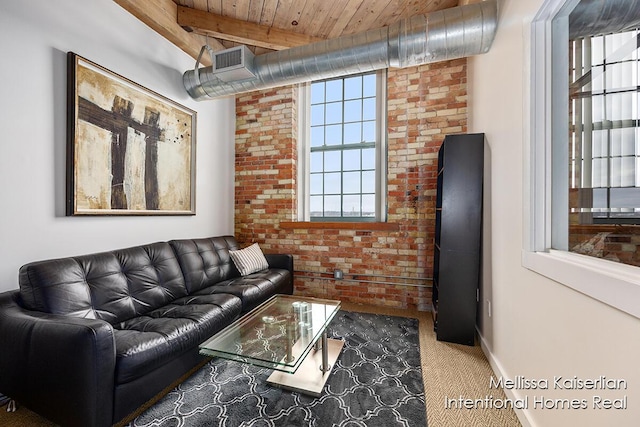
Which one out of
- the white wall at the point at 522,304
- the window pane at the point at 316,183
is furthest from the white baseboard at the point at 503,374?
the window pane at the point at 316,183

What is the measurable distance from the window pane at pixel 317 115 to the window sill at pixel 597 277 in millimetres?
3086

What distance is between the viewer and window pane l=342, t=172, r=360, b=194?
3535 mm

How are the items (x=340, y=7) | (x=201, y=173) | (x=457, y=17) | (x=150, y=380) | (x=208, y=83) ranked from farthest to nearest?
(x=201, y=173)
(x=208, y=83)
(x=340, y=7)
(x=457, y=17)
(x=150, y=380)

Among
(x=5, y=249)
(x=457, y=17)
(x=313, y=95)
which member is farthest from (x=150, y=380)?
(x=313, y=95)

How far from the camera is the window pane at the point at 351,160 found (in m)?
3.55

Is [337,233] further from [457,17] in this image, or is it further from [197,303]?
[457,17]

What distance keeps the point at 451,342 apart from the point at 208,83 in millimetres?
3528

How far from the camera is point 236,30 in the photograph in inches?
113

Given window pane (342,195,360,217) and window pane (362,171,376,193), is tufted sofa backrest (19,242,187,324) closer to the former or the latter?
window pane (342,195,360,217)

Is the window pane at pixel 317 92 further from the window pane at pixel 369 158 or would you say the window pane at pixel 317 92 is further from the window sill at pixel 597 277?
the window sill at pixel 597 277

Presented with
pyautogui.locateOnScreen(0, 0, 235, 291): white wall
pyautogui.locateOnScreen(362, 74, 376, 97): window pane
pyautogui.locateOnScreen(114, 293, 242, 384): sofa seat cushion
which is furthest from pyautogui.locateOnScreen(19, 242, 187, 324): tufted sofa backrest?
pyautogui.locateOnScreen(362, 74, 376, 97): window pane

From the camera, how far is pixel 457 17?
6.73 feet

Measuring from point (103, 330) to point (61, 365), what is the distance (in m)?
0.24

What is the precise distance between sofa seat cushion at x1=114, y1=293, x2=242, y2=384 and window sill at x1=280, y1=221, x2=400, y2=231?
Result: 1.44 meters
